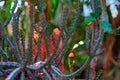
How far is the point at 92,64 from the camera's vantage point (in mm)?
1877

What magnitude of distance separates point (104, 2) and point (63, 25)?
637mm

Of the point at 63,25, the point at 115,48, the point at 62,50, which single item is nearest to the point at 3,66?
the point at 62,50

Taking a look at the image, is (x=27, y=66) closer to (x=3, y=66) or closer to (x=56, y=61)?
(x=3, y=66)

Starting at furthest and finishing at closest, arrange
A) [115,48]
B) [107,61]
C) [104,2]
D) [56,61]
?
[115,48], [107,61], [104,2], [56,61]

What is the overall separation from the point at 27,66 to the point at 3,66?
10 cm

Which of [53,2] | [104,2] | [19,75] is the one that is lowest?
[19,75]

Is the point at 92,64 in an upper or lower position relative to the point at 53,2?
lower

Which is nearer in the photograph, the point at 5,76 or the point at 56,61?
the point at 5,76

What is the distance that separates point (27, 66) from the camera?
138 cm

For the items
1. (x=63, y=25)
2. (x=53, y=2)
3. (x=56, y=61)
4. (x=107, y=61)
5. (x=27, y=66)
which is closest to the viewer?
(x=63, y=25)

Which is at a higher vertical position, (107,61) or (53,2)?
(53,2)

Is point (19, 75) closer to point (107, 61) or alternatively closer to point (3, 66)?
point (3, 66)

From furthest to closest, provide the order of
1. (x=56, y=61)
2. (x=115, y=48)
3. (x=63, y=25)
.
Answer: (x=115, y=48) < (x=56, y=61) < (x=63, y=25)

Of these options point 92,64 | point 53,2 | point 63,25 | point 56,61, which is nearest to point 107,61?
point 53,2
